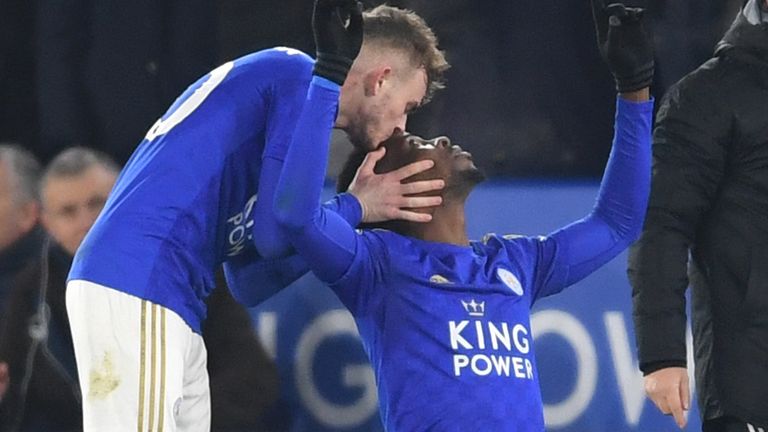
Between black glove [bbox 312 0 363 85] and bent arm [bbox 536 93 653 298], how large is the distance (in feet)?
2.11

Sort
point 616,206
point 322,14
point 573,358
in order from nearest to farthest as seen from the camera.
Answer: point 322,14
point 616,206
point 573,358

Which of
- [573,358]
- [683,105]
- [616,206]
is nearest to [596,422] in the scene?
[573,358]

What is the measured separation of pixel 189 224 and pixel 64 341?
188 cm

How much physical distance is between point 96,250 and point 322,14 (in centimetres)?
62

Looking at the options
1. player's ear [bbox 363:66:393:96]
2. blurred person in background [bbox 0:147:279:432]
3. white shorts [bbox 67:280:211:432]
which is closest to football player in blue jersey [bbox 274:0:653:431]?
player's ear [bbox 363:66:393:96]

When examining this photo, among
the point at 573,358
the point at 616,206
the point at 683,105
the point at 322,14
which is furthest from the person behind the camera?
the point at 573,358

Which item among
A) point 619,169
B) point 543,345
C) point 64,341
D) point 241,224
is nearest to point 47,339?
point 64,341

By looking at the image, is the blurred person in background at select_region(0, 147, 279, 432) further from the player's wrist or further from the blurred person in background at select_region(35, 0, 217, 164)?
the player's wrist

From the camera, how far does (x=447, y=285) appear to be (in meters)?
3.12

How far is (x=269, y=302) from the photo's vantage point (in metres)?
4.71

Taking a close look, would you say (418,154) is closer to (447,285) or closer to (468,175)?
(468,175)

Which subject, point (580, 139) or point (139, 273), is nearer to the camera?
point (139, 273)

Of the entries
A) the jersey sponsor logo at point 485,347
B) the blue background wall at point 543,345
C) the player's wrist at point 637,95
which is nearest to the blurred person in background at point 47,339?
the blue background wall at point 543,345

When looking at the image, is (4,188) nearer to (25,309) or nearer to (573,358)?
(25,309)
